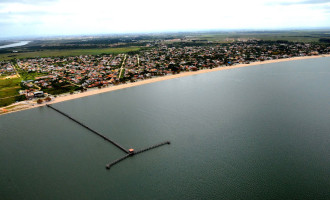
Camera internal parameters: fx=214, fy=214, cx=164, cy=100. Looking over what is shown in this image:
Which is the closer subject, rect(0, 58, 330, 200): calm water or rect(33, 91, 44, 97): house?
rect(0, 58, 330, 200): calm water

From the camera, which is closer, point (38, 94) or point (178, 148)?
point (178, 148)

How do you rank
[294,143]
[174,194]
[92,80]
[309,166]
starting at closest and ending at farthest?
[174,194]
[309,166]
[294,143]
[92,80]

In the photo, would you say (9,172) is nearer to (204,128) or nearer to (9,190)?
(9,190)

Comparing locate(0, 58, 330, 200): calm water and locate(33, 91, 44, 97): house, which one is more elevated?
locate(33, 91, 44, 97): house

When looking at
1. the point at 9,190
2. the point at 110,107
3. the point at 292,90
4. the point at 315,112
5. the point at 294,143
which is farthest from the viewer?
the point at 292,90

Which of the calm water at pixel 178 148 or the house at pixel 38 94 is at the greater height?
the house at pixel 38 94

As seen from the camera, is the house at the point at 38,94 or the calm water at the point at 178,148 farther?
the house at the point at 38,94

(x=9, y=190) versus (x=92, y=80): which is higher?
(x=92, y=80)

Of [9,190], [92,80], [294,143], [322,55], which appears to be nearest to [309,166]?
[294,143]
